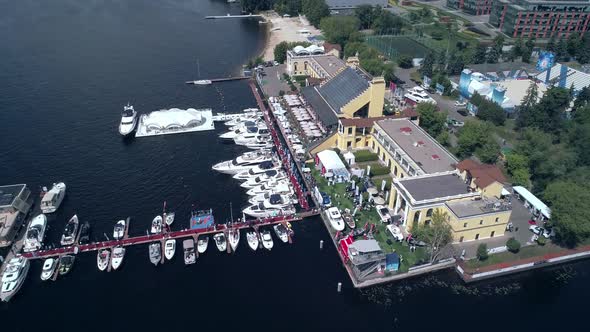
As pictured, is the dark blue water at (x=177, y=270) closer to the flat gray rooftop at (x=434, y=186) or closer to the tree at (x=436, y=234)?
the tree at (x=436, y=234)

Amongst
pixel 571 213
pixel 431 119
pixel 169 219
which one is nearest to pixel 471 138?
pixel 431 119

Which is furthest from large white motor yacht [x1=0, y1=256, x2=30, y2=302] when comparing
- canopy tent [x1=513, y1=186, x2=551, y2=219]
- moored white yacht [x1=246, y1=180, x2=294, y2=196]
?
canopy tent [x1=513, y1=186, x2=551, y2=219]

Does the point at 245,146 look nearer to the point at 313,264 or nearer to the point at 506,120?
the point at 313,264

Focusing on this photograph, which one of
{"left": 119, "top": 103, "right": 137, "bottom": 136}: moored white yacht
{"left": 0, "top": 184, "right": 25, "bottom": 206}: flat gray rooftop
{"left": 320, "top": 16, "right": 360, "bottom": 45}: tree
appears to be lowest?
{"left": 0, "top": 184, "right": 25, "bottom": 206}: flat gray rooftop

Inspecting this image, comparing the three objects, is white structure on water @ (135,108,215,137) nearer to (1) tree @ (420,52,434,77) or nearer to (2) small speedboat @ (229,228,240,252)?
(2) small speedboat @ (229,228,240,252)

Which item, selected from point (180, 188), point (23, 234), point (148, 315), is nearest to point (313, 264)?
point (148, 315)

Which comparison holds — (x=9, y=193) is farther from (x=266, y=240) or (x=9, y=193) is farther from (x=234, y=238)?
(x=266, y=240)

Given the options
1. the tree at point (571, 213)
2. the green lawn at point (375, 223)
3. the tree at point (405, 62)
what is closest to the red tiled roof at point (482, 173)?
the tree at point (571, 213)
